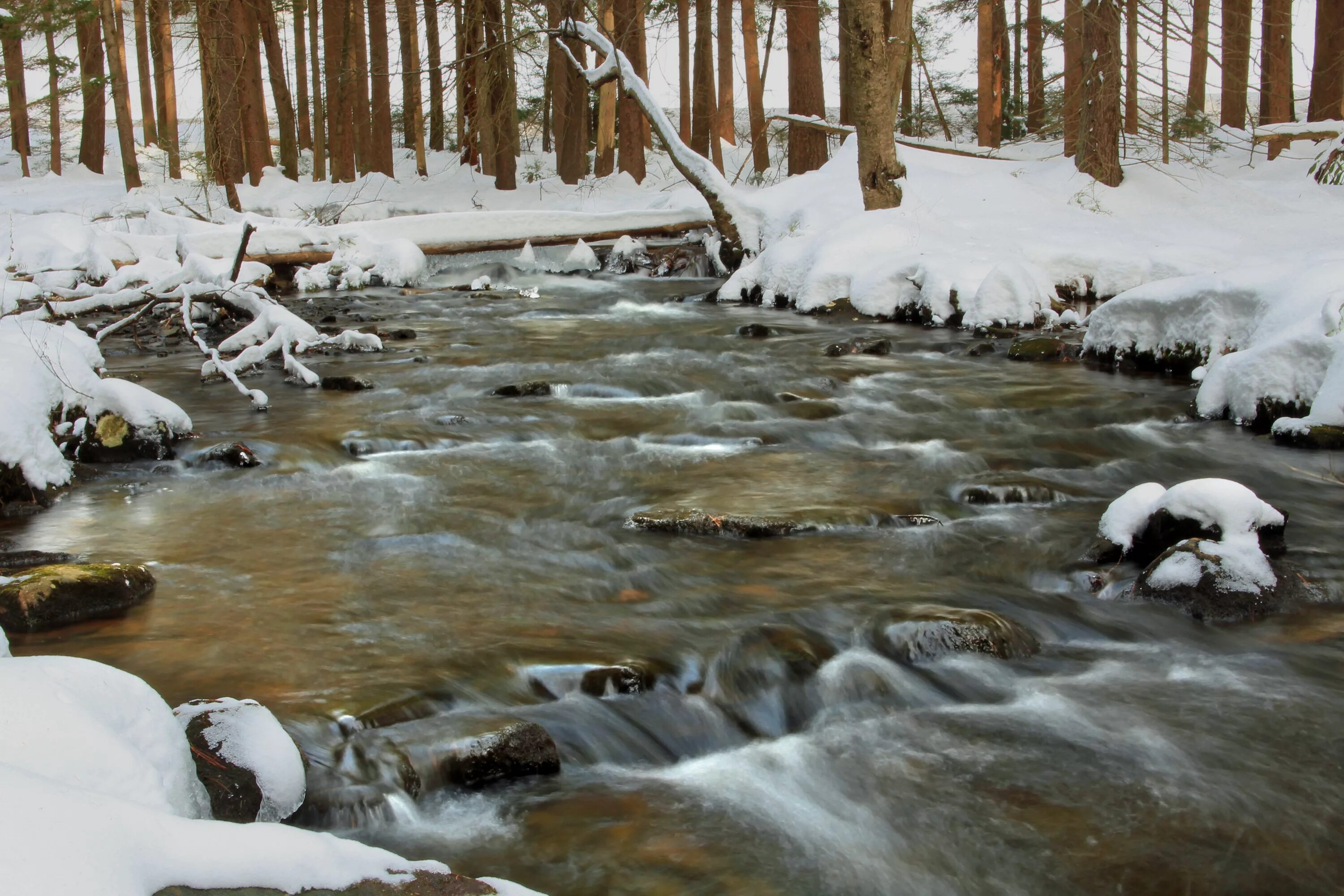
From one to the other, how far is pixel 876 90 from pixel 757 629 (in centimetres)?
984

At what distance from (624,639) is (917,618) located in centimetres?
119

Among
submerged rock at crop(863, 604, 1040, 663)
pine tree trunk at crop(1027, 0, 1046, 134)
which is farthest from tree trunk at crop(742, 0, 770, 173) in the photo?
submerged rock at crop(863, 604, 1040, 663)

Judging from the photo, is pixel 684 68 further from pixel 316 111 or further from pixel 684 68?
pixel 316 111

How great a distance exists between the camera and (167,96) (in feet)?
88.8

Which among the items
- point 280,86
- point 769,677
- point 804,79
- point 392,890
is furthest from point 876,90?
point 280,86

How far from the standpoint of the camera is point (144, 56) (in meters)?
30.5

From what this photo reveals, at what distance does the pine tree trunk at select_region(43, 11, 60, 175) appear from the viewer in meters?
25.0

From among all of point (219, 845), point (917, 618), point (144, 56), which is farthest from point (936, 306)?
point (144, 56)

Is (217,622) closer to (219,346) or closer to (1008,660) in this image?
(1008,660)

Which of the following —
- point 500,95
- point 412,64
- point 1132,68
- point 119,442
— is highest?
point 412,64

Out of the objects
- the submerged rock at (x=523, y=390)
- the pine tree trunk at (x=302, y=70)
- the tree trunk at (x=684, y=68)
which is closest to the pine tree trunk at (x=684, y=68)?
the tree trunk at (x=684, y=68)

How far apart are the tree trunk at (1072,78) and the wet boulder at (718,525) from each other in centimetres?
1060

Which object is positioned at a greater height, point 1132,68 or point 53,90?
point 53,90

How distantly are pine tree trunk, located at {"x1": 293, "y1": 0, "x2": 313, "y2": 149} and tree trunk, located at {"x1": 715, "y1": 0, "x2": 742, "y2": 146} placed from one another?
997 centimetres
